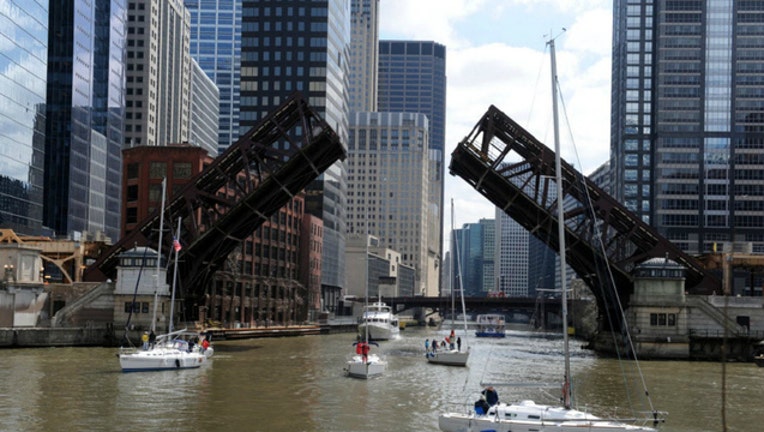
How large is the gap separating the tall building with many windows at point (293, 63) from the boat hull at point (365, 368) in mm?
99688

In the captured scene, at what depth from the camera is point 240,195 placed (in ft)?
212

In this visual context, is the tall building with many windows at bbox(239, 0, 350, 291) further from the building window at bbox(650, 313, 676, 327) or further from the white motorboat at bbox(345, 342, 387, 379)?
the white motorboat at bbox(345, 342, 387, 379)

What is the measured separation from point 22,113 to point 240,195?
5984 centimetres

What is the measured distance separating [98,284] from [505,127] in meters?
33.0

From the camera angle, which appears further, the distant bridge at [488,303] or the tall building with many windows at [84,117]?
the distant bridge at [488,303]

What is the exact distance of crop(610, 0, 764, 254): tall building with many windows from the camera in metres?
150

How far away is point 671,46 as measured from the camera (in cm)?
15300

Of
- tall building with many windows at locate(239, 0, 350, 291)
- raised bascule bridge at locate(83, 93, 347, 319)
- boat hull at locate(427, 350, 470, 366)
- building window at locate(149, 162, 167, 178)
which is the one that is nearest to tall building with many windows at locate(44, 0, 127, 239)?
tall building with many windows at locate(239, 0, 350, 291)

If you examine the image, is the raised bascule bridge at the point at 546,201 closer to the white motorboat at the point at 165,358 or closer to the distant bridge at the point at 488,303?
the white motorboat at the point at 165,358

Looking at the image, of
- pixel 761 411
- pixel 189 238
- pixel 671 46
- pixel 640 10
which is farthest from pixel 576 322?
pixel 761 411

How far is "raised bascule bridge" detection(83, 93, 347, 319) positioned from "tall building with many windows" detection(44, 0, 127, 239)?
62.8m

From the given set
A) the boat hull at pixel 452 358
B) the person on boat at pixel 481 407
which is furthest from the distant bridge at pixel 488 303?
the person on boat at pixel 481 407

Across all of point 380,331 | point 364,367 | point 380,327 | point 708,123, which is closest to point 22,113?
point 380,327

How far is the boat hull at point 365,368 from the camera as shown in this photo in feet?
160
